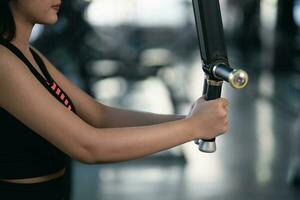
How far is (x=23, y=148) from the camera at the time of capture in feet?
3.94

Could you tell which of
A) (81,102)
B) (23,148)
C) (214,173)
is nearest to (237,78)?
(23,148)

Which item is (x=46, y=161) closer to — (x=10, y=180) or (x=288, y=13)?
(x=10, y=180)

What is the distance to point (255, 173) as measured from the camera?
4477 millimetres

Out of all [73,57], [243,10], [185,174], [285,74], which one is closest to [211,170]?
[185,174]

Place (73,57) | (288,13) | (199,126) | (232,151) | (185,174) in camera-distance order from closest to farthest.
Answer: (199,126) → (185,174) → (232,151) → (73,57) → (288,13)

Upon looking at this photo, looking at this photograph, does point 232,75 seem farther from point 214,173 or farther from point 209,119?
point 214,173

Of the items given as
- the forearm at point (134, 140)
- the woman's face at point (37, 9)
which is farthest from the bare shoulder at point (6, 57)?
the forearm at point (134, 140)

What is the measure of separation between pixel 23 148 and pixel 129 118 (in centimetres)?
39

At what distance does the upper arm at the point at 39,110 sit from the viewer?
1.11 m

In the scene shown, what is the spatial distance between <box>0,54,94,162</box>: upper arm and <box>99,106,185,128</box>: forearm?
0.36 m

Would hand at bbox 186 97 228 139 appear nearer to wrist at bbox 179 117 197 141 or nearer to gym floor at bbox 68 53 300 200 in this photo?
wrist at bbox 179 117 197 141

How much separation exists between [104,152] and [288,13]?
27.0 feet

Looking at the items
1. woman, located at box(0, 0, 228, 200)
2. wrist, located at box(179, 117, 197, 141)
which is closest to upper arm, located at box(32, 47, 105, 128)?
woman, located at box(0, 0, 228, 200)

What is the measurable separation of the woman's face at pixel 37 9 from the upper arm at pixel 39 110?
12cm
